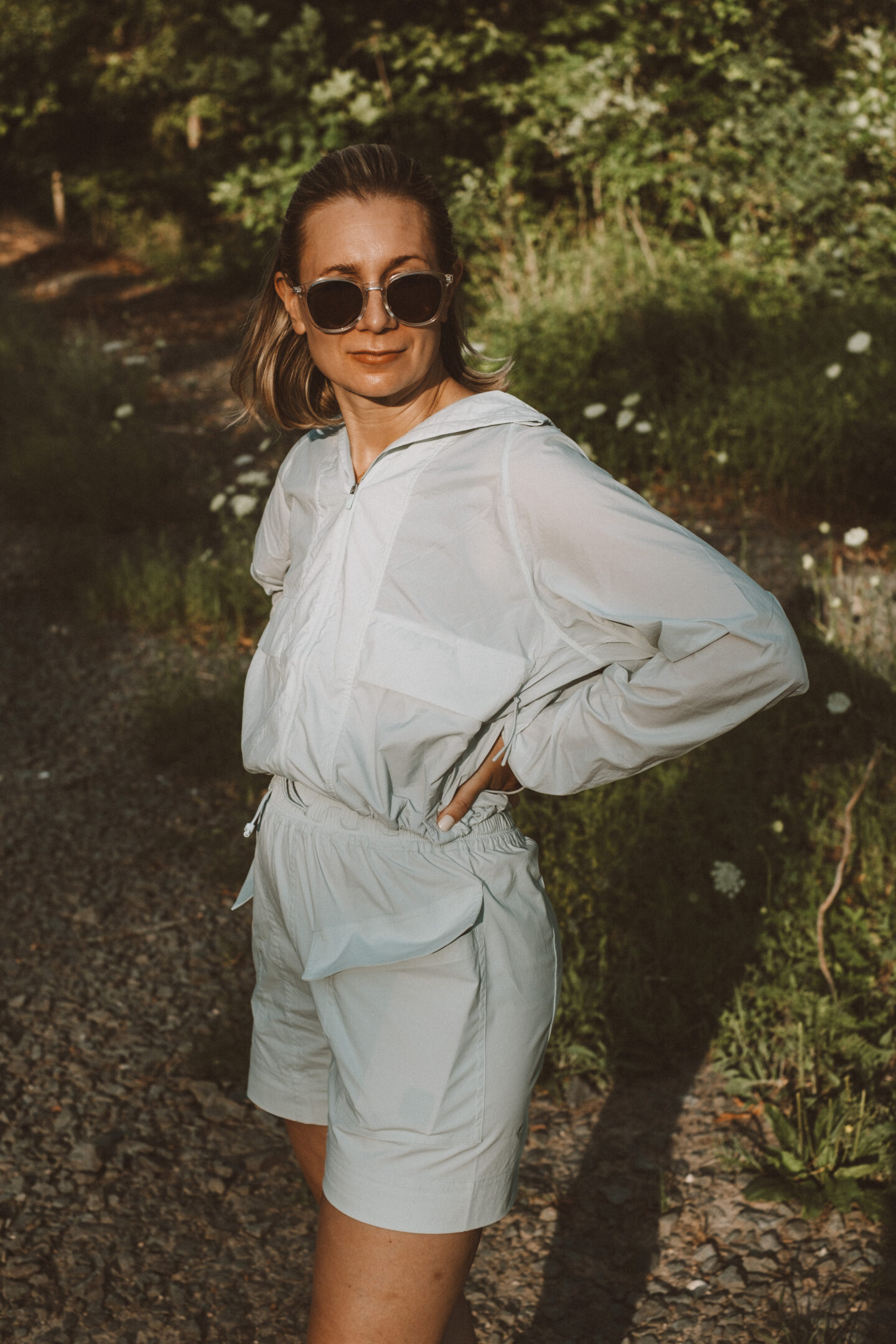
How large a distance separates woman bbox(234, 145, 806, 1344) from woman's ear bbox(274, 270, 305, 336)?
0.10 meters

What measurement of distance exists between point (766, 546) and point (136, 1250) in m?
4.04

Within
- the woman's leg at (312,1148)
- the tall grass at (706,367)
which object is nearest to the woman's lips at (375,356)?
the woman's leg at (312,1148)

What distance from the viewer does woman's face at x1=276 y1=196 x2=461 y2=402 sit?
1.68 metres

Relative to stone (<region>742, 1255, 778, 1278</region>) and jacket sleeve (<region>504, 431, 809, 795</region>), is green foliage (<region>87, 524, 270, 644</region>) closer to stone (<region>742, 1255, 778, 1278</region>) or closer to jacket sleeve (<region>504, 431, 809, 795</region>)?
stone (<region>742, 1255, 778, 1278</region>)

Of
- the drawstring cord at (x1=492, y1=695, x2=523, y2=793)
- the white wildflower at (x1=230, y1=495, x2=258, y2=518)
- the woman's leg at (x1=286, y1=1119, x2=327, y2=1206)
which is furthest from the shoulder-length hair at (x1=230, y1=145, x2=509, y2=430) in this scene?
the white wildflower at (x1=230, y1=495, x2=258, y2=518)

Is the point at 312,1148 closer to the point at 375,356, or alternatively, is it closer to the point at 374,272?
the point at 375,356

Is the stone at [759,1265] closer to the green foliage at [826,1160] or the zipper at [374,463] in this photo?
the green foliage at [826,1160]

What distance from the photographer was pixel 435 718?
1528 mm

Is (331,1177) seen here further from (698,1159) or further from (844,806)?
(844,806)

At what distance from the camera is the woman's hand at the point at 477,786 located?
5.18 feet

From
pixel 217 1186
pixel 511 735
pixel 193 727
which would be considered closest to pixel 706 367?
pixel 193 727

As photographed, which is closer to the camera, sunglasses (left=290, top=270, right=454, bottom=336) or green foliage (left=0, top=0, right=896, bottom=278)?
sunglasses (left=290, top=270, right=454, bottom=336)

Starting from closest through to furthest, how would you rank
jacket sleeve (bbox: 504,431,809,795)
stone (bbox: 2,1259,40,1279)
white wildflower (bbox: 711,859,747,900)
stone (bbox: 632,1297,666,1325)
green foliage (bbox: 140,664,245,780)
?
1. jacket sleeve (bbox: 504,431,809,795)
2. stone (bbox: 632,1297,666,1325)
3. stone (bbox: 2,1259,40,1279)
4. white wildflower (bbox: 711,859,747,900)
5. green foliage (bbox: 140,664,245,780)

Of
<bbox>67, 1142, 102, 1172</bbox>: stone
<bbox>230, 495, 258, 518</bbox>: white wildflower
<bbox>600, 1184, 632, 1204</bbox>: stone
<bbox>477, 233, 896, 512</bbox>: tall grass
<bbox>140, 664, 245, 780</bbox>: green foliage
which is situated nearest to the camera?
<bbox>600, 1184, 632, 1204</bbox>: stone
